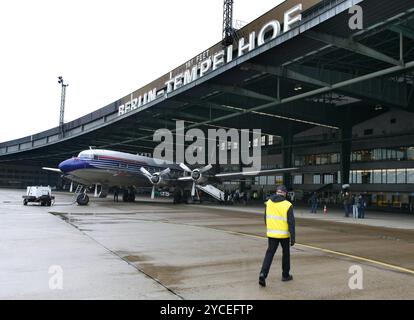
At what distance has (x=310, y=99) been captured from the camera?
44.6 meters

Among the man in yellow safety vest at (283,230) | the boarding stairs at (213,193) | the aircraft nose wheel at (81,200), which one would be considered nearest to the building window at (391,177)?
the boarding stairs at (213,193)

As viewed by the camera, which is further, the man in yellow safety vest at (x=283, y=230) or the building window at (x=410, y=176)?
the building window at (x=410, y=176)

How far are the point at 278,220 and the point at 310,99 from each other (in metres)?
39.1

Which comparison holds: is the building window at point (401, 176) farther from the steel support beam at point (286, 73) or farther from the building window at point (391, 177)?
the steel support beam at point (286, 73)

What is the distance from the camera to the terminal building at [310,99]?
73.1 feet

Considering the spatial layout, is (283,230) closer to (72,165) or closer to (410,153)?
(72,165)

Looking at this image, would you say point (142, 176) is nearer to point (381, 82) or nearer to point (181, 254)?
point (381, 82)

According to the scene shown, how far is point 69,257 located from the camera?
32.6ft

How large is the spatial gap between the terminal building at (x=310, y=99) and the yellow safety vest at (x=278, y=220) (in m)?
14.4

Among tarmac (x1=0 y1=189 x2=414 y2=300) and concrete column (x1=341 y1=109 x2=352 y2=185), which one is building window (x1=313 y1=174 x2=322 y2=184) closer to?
concrete column (x1=341 y1=109 x2=352 y2=185)

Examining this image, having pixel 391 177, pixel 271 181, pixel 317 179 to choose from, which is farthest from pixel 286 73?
pixel 271 181

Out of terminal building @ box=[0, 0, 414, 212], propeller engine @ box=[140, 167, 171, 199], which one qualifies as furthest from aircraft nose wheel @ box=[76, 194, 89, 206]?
terminal building @ box=[0, 0, 414, 212]

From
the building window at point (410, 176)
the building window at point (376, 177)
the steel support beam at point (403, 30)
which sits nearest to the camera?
the steel support beam at point (403, 30)
